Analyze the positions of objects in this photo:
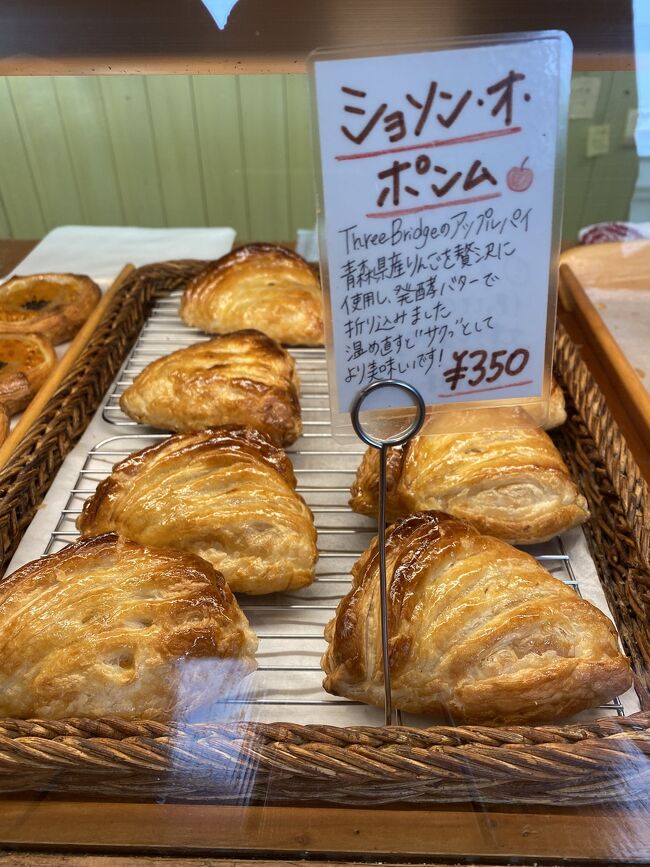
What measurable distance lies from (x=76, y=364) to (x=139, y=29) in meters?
1.16

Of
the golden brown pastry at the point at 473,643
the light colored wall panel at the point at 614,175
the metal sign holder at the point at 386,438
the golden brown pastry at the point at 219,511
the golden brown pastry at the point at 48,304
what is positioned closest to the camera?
the metal sign holder at the point at 386,438

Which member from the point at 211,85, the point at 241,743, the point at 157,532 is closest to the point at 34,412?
the point at 157,532

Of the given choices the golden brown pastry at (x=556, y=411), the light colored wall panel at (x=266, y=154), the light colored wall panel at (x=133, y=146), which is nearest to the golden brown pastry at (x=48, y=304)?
the light colored wall panel at (x=133, y=146)

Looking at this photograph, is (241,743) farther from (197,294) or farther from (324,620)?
(197,294)

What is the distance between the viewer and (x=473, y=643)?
3.96 ft

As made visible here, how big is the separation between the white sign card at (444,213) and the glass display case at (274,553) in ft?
0.18

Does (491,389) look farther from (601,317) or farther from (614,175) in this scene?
(601,317)

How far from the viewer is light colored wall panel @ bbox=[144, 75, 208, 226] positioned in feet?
5.62

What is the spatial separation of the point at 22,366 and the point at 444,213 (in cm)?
169

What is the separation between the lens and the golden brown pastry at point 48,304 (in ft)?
7.98

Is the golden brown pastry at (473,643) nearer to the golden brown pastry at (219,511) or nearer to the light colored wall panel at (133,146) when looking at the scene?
the golden brown pastry at (219,511)

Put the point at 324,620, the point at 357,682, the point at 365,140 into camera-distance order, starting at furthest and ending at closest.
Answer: the point at 324,620
the point at 357,682
the point at 365,140

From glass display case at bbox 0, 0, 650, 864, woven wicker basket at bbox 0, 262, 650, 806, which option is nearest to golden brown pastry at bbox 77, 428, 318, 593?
glass display case at bbox 0, 0, 650, 864

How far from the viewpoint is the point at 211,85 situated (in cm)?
169
